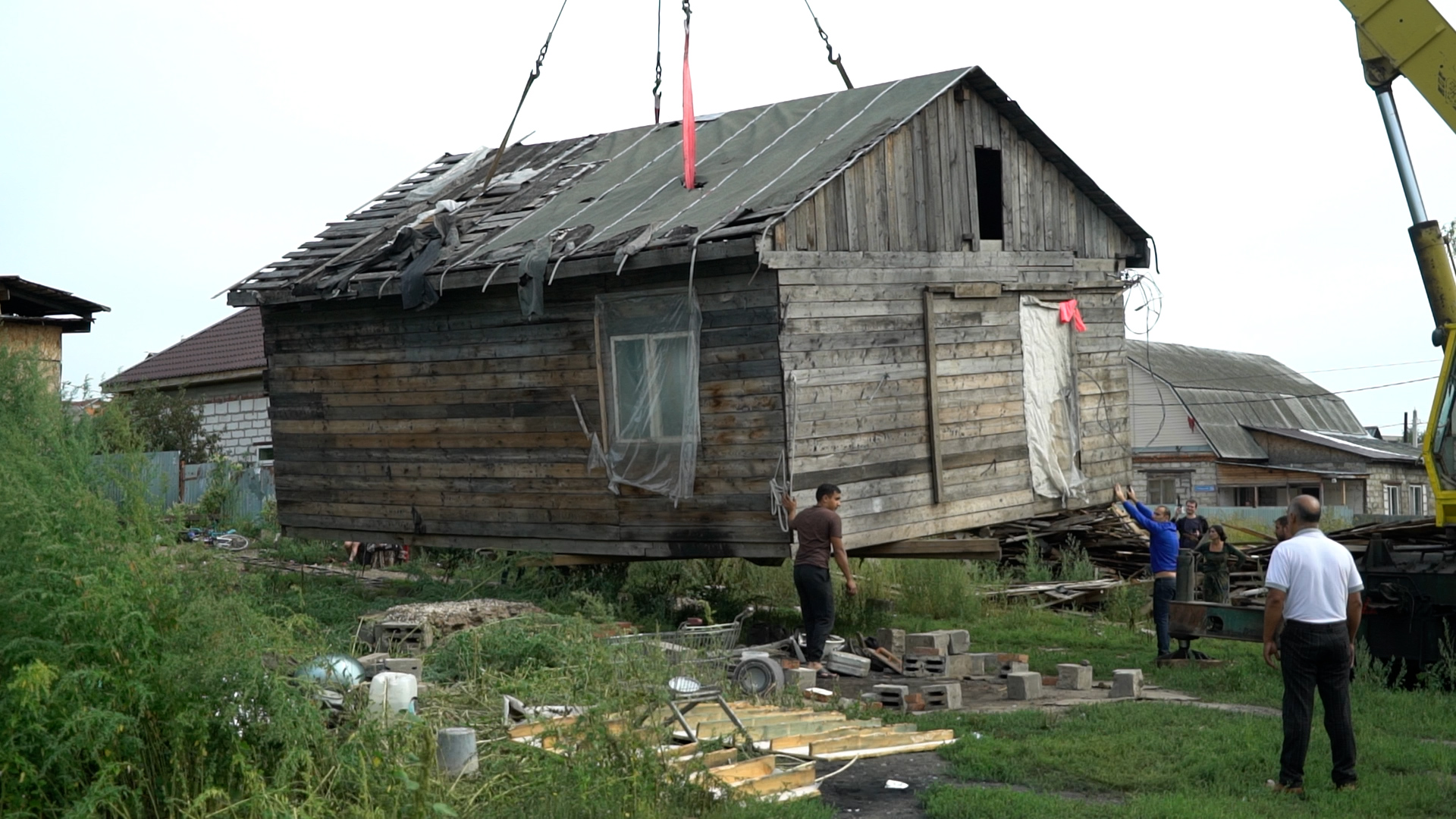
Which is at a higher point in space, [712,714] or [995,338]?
[995,338]

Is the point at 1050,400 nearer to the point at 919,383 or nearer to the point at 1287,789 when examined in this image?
the point at 919,383

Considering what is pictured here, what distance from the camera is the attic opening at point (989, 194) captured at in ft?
52.4

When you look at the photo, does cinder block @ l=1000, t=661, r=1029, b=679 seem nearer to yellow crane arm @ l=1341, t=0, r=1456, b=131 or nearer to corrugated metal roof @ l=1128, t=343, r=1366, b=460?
yellow crane arm @ l=1341, t=0, r=1456, b=131

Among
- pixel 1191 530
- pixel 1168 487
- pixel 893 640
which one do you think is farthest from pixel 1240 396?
pixel 893 640

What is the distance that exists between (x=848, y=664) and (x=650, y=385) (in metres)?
3.41

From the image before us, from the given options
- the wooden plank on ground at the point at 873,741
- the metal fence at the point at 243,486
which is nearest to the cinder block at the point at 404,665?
the wooden plank on ground at the point at 873,741

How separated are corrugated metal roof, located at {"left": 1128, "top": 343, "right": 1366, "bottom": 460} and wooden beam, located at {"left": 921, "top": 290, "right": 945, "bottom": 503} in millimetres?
23715

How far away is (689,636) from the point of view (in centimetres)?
1145

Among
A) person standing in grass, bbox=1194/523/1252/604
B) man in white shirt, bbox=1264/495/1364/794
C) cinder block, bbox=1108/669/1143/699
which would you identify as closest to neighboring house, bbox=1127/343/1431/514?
person standing in grass, bbox=1194/523/1252/604

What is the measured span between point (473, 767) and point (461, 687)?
1844 millimetres

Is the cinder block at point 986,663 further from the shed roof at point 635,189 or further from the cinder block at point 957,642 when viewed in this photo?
the shed roof at point 635,189

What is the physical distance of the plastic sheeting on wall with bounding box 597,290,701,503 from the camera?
1344 cm

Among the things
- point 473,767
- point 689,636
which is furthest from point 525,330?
point 473,767

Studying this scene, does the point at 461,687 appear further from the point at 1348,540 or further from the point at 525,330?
the point at 1348,540
